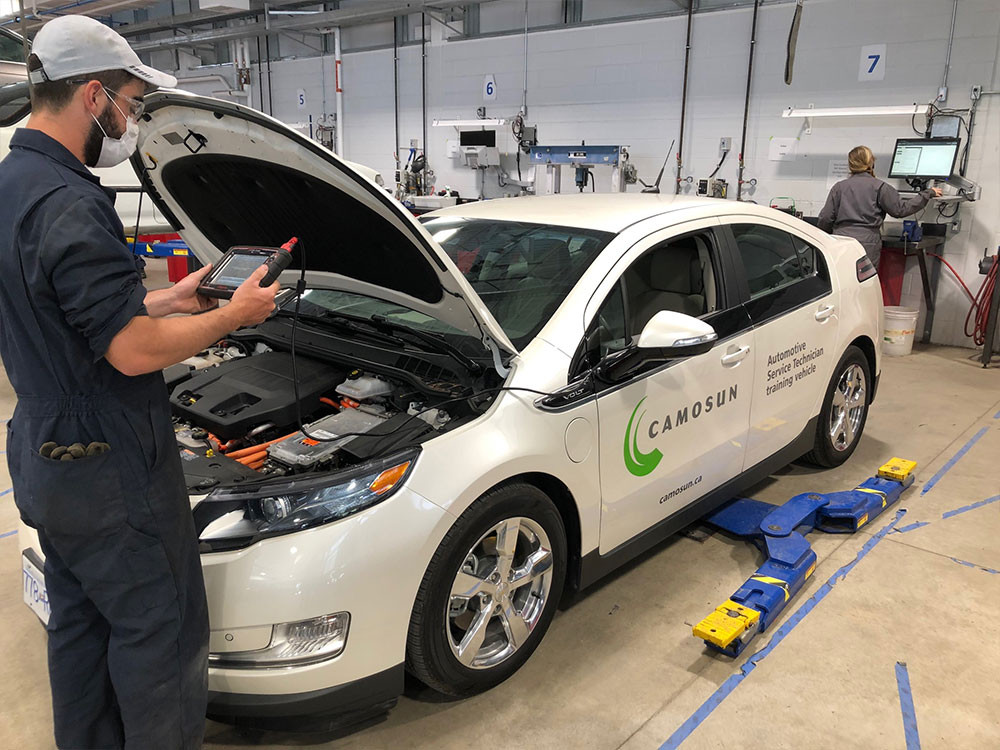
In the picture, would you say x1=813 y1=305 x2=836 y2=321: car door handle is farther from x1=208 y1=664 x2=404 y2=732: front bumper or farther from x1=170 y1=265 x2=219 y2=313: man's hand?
x1=170 y1=265 x2=219 y2=313: man's hand

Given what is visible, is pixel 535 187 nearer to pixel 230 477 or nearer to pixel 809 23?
pixel 809 23

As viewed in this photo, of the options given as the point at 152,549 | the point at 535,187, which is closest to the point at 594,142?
the point at 535,187

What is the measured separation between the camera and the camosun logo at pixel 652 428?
2.58 metres

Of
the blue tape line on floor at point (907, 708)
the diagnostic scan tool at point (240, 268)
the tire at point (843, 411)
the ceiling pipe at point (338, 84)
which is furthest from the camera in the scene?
the ceiling pipe at point (338, 84)

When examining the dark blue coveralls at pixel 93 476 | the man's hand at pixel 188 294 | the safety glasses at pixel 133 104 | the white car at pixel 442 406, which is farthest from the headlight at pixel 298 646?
the safety glasses at pixel 133 104

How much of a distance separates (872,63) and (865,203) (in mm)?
1575

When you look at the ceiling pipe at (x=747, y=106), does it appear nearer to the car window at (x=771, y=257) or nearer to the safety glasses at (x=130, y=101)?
the car window at (x=771, y=257)

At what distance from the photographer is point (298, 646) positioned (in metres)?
1.91

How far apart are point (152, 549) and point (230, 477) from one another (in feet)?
1.47

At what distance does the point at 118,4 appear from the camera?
31.8 ft

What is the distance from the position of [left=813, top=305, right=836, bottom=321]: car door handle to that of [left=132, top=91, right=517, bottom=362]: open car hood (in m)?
1.85

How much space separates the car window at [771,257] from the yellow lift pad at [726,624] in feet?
4.16

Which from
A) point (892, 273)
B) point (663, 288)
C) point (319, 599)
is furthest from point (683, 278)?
point (892, 273)

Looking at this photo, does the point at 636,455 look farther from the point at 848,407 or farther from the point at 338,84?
the point at 338,84
